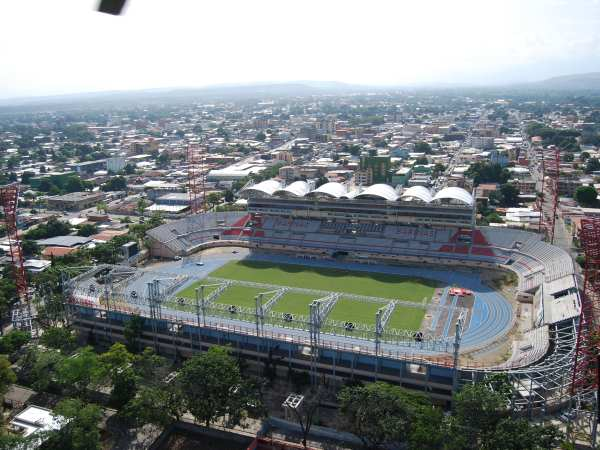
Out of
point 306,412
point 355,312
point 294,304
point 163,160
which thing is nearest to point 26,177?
point 163,160

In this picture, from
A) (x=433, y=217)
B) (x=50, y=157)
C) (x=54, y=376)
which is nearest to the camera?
(x=54, y=376)

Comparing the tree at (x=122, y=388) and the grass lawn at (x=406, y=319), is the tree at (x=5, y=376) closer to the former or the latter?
the tree at (x=122, y=388)

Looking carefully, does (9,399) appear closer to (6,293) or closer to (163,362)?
(163,362)

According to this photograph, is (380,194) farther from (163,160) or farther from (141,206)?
(163,160)

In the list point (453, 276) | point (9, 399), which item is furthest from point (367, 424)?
point (453, 276)

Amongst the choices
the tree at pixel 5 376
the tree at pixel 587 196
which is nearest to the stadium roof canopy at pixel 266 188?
the tree at pixel 5 376

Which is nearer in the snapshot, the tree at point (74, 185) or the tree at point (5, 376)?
the tree at point (5, 376)

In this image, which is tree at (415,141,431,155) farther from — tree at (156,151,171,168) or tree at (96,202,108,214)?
tree at (96,202,108,214)
